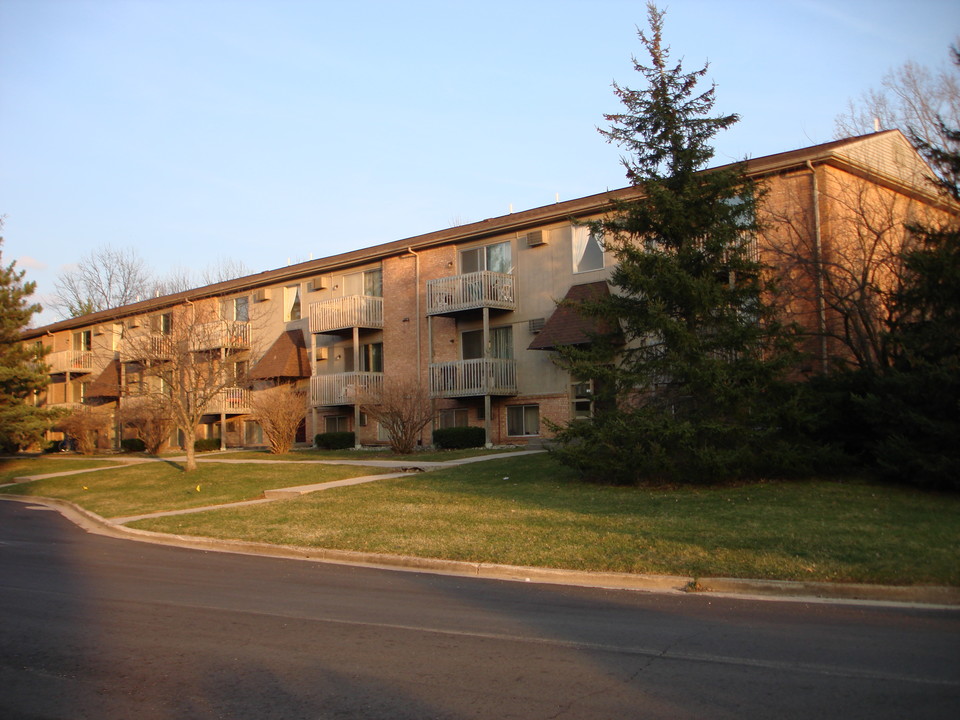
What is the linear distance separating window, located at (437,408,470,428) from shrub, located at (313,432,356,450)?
3.78m

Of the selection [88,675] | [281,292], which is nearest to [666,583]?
[88,675]

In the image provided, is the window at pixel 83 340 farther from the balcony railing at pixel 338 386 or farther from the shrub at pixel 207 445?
the balcony railing at pixel 338 386

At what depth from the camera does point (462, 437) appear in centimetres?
2878

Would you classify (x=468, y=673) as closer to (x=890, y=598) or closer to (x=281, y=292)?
(x=890, y=598)

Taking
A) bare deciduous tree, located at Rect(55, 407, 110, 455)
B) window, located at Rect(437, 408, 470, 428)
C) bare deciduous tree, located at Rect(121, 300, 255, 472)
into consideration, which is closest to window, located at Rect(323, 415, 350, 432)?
window, located at Rect(437, 408, 470, 428)

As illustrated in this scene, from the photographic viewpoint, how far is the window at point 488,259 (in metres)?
29.8

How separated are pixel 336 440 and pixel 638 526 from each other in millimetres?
21999

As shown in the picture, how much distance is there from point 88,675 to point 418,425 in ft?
68.6

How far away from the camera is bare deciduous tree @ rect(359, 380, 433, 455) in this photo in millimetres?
26938

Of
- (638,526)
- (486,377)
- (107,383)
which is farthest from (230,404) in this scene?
(638,526)

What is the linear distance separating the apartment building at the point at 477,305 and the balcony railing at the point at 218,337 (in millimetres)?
102

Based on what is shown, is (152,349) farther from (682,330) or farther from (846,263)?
(846,263)

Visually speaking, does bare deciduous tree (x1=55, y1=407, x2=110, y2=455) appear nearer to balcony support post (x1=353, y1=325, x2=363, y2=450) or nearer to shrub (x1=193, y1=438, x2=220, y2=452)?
shrub (x1=193, y1=438, x2=220, y2=452)

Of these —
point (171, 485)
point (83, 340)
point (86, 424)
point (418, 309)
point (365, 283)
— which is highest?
point (365, 283)
